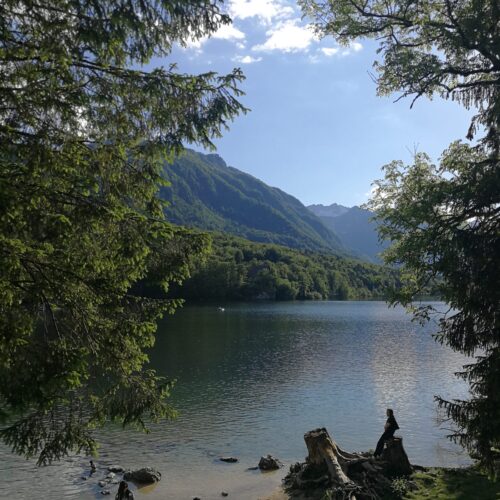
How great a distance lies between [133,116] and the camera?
8.09 metres

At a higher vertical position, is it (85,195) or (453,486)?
(85,195)

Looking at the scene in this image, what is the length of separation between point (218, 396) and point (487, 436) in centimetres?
2480

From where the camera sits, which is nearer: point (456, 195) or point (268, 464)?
point (456, 195)

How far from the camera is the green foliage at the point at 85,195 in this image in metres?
6.51

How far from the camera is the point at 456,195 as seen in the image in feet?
39.1

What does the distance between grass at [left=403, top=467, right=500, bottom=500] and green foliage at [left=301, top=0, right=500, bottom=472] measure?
2358 millimetres

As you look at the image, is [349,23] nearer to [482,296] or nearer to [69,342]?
[482,296]

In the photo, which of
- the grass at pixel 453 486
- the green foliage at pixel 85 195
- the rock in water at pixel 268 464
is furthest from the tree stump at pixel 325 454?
the green foliage at pixel 85 195

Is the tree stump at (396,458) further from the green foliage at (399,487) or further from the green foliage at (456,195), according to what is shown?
the green foliage at (456,195)

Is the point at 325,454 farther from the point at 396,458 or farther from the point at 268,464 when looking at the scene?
the point at 268,464

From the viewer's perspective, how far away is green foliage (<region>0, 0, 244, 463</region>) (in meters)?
6.51

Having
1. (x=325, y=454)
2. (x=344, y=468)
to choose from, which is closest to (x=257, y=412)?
(x=325, y=454)

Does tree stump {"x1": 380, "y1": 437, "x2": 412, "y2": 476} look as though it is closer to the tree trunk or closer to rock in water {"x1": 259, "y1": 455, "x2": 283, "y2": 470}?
the tree trunk

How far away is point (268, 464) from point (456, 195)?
14.9 m
